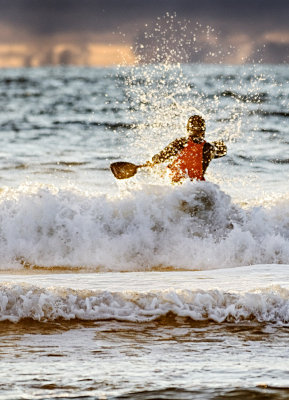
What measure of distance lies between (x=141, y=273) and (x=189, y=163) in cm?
234

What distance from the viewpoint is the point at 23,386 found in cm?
545

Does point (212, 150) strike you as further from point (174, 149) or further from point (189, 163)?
point (174, 149)

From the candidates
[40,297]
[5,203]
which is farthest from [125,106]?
[40,297]

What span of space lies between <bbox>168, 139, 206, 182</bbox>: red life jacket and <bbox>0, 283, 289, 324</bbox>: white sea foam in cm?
456

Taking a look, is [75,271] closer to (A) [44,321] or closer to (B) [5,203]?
(B) [5,203]

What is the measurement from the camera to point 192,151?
1180 cm

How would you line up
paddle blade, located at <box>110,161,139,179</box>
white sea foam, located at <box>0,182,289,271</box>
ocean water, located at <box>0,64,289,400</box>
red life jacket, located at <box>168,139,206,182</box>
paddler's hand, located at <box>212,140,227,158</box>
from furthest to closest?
paddle blade, located at <box>110,161,139,179</box> < paddler's hand, located at <box>212,140,227,158</box> < red life jacket, located at <box>168,139,206,182</box> < white sea foam, located at <box>0,182,289,271</box> < ocean water, located at <box>0,64,289,400</box>

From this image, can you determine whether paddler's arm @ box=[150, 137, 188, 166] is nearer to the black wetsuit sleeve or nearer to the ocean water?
the black wetsuit sleeve

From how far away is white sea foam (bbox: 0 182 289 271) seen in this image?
38.1 feet

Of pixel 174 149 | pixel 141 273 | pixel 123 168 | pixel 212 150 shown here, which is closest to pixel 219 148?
pixel 212 150

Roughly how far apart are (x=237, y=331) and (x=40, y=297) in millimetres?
1653

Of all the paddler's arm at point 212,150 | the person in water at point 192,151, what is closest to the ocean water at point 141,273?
the person in water at point 192,151

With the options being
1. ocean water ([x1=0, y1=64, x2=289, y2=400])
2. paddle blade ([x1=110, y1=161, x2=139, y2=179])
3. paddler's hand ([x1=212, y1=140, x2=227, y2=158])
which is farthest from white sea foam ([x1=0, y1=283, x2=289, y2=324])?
paddle blade ([x1=110, y1=161, x2=139, y2=179])

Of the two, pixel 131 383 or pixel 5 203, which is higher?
pixel 5 203
